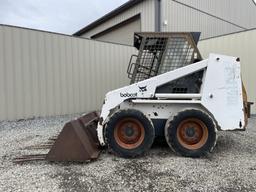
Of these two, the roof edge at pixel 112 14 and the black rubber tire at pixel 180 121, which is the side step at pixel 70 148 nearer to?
the black rubber tire at pixel 180 121

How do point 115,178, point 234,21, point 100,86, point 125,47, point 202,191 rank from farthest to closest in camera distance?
1. point 234,21
2. point 125,47
3. point 100,86
4. point 115,178
5. point 202,191

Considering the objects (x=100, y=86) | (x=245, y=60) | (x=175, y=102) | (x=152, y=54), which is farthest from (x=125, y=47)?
(x=175, y=102)

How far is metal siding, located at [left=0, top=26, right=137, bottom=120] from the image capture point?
7.41 meters

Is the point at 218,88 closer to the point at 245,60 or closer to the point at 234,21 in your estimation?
the point at 245,60

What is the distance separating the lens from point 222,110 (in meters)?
4.05

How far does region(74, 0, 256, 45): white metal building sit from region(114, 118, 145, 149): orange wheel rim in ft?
26.9

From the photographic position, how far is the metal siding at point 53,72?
7.41 m

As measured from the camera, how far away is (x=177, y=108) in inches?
164

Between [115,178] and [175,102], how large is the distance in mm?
1707

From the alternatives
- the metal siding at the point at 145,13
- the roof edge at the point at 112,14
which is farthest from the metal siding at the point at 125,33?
the roof edge at the point at 112,14

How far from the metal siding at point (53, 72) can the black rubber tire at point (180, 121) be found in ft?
18.2

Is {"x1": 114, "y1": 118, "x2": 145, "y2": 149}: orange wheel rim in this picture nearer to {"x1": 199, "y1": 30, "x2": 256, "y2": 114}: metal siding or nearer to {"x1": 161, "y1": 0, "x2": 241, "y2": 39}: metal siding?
{"x1": 199, "y1": 30, "x2": 256, "y2": 114}: metal siding

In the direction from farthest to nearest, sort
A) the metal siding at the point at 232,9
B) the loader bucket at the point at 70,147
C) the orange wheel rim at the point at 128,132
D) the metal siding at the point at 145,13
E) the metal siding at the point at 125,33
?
the metal siding at the point at 232,9 → the metal siding at the point at 125,33 → the metal siding at the point at 145,13 → the orange wheel rim at the point at 128,132 → the loader bucket at the point at 70,147

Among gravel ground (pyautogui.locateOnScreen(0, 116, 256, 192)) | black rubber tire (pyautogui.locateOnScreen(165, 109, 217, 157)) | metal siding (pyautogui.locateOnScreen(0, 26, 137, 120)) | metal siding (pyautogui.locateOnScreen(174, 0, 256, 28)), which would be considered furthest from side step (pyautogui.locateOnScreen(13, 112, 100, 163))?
metal siding (pyautogui.locateOnScreen(174, 0, 256, 28))
